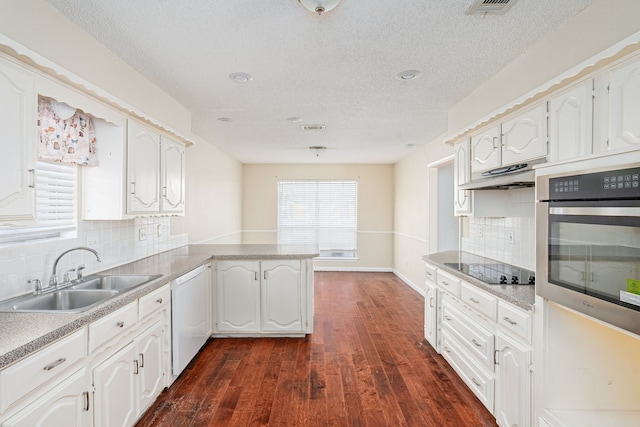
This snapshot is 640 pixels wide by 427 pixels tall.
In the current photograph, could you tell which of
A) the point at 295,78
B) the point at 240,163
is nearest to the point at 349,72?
the point at 295,78

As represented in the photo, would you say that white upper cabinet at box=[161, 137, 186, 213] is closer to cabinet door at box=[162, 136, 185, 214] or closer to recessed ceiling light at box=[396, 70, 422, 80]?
cabinet door at box=[162, 136, 185, 214]

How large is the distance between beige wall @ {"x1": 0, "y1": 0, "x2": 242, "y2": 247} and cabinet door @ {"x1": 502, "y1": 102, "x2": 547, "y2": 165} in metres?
2.76

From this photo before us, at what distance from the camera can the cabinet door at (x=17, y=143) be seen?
4.69 ft

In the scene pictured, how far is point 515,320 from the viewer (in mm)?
1881

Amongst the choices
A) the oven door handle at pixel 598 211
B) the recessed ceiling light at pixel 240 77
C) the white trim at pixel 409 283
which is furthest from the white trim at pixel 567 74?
the white trim at pixel 409 283

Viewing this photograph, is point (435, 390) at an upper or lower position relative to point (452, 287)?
lower

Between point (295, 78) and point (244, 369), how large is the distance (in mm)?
2527

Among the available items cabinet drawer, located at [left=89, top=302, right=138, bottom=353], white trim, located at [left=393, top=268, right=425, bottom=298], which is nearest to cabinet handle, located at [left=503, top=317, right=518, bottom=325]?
cabinet drawer, located at [left=89, top=302, right=138, bottom=353]

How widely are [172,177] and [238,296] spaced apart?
55.0 inches

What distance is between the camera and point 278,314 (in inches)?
140

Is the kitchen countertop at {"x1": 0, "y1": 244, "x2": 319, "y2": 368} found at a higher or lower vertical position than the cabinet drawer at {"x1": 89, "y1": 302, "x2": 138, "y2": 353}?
higher

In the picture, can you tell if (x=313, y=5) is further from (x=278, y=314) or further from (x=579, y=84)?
(x=278, y=314)

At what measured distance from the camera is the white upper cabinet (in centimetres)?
299

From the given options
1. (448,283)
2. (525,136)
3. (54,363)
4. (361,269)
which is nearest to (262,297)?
(448,283)
